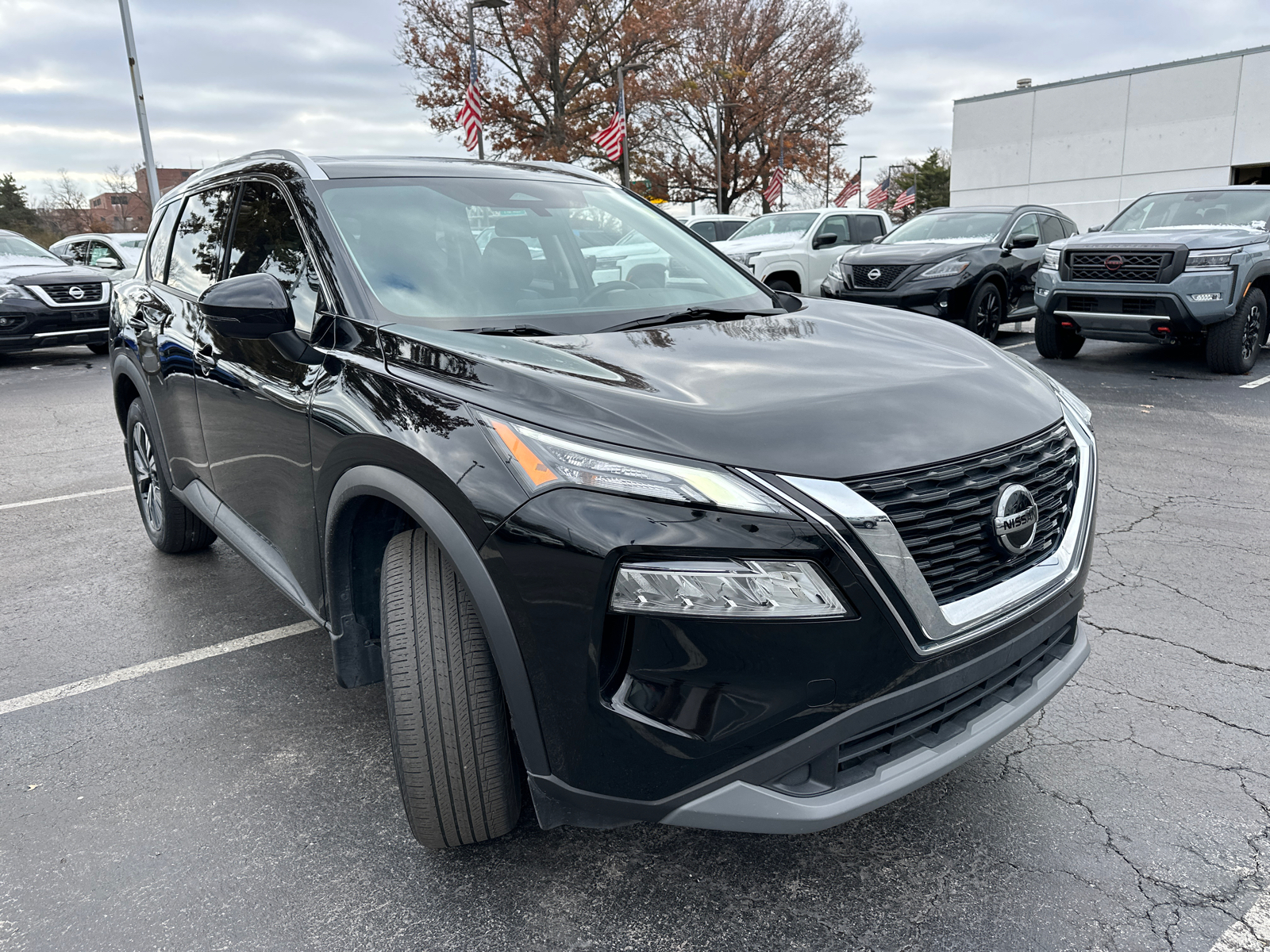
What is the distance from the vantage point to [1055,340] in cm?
989

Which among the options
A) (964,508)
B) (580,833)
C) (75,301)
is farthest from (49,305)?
(964,508)

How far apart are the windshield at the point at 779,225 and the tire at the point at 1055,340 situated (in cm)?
497

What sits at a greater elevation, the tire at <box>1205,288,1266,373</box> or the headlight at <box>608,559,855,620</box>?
the headlight at <box>608,559,855,620</box>

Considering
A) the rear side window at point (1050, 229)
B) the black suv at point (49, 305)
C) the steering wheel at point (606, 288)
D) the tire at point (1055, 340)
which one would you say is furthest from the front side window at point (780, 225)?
the steering wheel at point (606, 288)

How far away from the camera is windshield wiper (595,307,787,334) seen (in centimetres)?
260

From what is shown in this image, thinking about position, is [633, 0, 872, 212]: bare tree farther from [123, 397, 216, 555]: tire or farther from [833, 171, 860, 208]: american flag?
[123, 397, 216, 555]: tire

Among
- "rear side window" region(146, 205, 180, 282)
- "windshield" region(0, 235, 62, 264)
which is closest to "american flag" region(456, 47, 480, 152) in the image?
"windshield" region(0, 235, 62, 264)

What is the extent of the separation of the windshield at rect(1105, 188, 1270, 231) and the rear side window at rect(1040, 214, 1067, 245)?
1.43 m

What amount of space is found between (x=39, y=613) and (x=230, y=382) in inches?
72.0

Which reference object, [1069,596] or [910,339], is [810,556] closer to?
[1069,596]

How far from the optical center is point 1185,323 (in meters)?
8.27

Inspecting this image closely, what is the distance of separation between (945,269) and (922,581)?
29.9 ft

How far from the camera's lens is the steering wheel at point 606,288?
9.36 ft

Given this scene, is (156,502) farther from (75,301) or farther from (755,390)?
(75,301)
